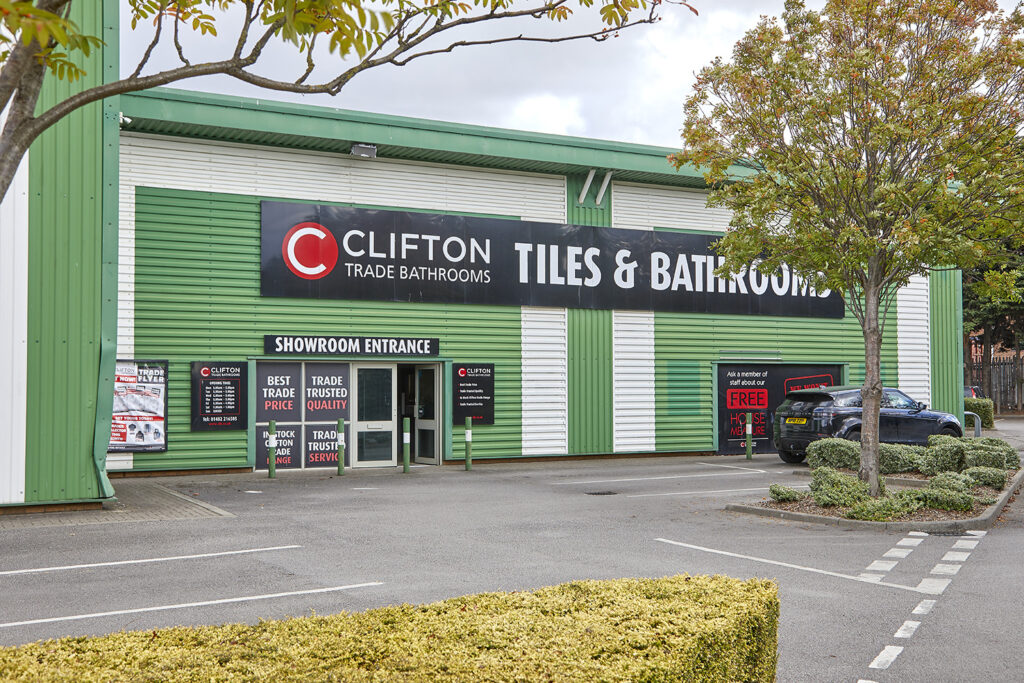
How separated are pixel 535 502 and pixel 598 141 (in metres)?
9.98

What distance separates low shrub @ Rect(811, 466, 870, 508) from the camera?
12570 mm

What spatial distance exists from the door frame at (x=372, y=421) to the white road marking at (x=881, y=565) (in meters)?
12.1

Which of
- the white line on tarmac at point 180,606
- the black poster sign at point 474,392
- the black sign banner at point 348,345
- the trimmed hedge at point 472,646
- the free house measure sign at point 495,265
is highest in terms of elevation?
the free house measure sign at point 495,265

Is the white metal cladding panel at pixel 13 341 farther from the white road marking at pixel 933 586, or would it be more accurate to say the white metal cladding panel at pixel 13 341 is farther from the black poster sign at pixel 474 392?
the white road marking at pixel 933 586

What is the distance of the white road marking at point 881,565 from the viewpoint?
9.21m

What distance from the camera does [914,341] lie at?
25969mm

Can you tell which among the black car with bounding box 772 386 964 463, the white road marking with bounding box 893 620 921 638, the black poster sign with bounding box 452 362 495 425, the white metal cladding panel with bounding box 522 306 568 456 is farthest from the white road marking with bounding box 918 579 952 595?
the white metal cladding panel with bounding box 522 306 568 456

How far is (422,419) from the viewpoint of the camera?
68.6 ft

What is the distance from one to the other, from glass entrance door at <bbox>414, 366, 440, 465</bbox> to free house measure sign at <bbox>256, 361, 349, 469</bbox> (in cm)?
196

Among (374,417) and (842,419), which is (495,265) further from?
(842,419)

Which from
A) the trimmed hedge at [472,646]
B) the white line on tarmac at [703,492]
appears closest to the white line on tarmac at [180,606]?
the trimmed hedge at [472,646]

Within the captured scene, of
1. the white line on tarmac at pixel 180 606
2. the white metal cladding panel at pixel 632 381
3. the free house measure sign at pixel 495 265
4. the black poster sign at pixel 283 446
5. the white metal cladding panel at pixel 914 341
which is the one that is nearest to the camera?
the white line on tarmac at pixel 180 606

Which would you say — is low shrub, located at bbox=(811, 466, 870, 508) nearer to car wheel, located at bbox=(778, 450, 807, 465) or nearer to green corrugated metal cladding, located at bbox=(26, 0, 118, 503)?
car wheel, located at bbox=(778, 450, 807, 465)

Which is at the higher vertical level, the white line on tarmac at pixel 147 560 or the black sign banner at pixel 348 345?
the black sign banner at pixel 348 345
